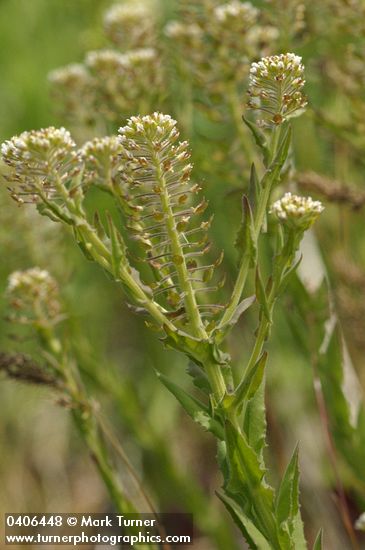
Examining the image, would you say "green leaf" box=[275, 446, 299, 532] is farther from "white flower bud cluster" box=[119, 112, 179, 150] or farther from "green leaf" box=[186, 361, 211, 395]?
"white flower bud cluster" box=[119, 112, 179, 150]

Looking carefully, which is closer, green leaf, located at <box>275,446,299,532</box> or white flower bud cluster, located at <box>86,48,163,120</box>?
green leaf, located at <box>275,446,299,532</box>

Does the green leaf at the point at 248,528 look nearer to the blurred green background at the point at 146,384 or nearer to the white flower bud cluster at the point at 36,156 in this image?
the white flower bud cluster at the point at 36,156

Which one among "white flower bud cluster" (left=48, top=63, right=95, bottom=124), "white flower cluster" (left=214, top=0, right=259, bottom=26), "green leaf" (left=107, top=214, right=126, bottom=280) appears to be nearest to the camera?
"green leaf" (left=107, top=214, right=126, bottom=280)

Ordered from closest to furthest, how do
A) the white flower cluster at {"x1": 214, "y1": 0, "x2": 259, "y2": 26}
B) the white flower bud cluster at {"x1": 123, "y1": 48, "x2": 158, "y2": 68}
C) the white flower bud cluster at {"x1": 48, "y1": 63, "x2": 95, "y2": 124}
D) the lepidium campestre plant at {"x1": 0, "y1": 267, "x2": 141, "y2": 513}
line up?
the lepidium campestre plant at {"x1": 0, "y1": 267, "x2": 141, "y2": 513}
the white flower cluster at {"x1": 214, "y1": 0, "x2": 259, "y2": 26}
the white flower bud cluster at {"x1": 123, "y1": 48, "x2": 158, "y2": 68}
the white flower bud cluster at {"x1": 48, "y1": 63, "x2": 95, "y2": 124}

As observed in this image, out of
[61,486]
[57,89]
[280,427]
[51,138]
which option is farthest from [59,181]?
[61,486]

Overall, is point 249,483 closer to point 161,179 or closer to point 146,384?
point 161,179

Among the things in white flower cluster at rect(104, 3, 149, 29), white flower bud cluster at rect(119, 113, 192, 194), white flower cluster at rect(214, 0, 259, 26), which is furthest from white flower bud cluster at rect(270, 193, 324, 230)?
white flower cluster at rect(104, 3, 149, 29)

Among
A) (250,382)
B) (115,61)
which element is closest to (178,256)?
(250,382)

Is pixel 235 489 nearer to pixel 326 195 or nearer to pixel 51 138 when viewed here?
pixel 51 138

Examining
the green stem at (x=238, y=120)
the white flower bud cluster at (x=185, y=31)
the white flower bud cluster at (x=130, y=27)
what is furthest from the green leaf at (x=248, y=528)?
the white flower bud cluster at (x=130, y=27)
